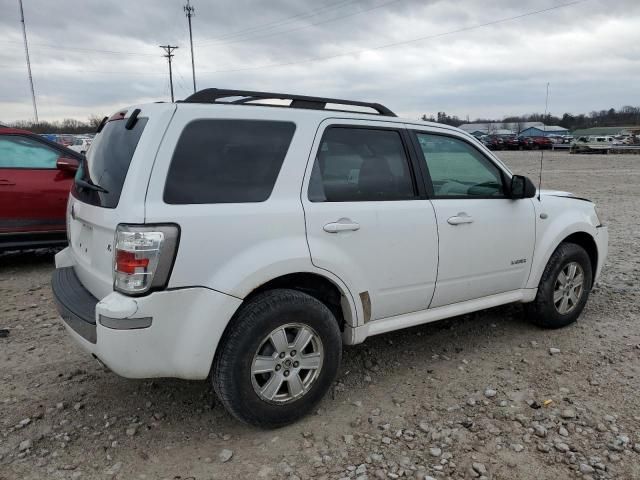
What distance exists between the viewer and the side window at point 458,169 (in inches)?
144

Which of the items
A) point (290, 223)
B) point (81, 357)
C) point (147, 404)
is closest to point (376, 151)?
point (290, 223)

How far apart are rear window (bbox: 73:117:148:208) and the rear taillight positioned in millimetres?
253

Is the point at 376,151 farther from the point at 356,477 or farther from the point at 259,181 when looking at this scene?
the point at 356,477

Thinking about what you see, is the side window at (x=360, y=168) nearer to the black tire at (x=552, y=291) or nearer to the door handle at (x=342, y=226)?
the door handle at (x=342, y=226)

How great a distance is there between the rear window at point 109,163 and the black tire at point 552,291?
3.34 metres

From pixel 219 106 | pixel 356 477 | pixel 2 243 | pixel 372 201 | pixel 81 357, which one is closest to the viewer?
pixel 356 477

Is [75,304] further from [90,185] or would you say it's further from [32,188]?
[32,188]

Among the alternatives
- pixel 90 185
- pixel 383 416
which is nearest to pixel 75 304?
pixel 90 185

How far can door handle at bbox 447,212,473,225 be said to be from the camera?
11.7 feet

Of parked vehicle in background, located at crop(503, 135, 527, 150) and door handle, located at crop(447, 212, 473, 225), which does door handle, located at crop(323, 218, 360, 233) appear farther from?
parked vehicle in background, located at crop(503, 135, 527, 150)

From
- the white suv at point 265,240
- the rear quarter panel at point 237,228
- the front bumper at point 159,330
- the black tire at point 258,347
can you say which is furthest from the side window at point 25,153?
the black tire at point 258,347

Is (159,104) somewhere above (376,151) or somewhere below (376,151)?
above

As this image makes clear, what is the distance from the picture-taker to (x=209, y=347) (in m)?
2.67

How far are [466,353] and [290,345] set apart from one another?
1751mm
